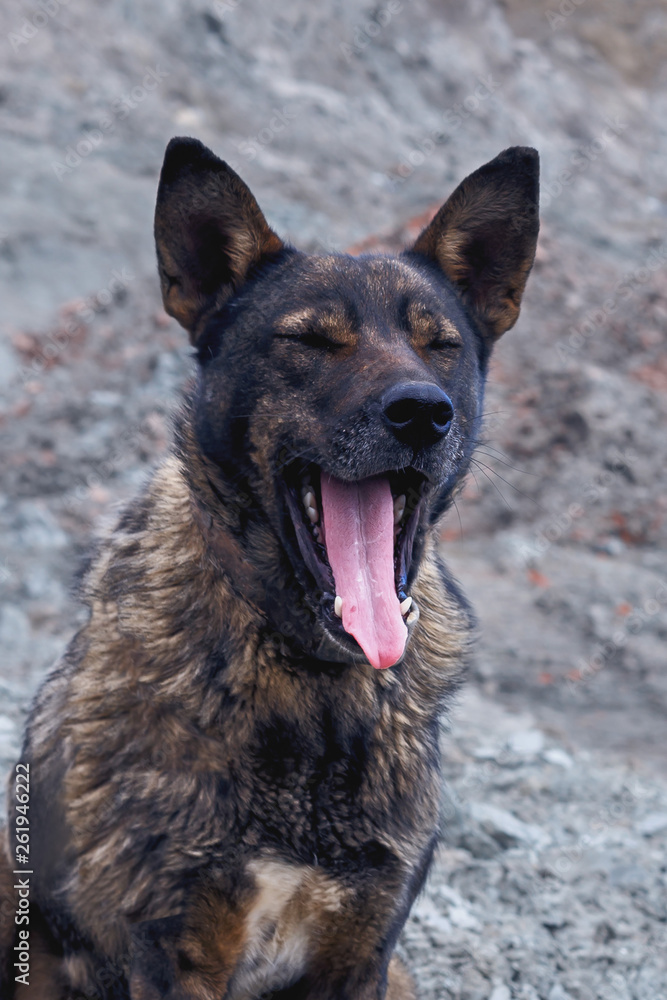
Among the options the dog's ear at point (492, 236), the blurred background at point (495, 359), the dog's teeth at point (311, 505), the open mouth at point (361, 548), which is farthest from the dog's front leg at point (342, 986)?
the dog's ear at point (492, 236)

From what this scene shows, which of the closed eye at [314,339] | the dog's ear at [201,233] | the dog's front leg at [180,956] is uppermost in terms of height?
the dog's ear at [201,233]

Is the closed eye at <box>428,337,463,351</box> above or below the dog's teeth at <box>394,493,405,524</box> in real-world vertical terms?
above

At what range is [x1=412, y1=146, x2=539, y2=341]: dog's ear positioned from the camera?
2.99 m

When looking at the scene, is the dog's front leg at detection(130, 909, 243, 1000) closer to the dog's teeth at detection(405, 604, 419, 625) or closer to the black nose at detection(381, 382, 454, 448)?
the dog's teeth at detection(405, 604, 419, 625)

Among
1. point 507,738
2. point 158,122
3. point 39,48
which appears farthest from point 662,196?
point 507,738

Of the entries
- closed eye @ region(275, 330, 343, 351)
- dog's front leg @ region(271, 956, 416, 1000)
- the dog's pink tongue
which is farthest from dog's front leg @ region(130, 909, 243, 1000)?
closed eye @ region(275, 330, 343, 351)

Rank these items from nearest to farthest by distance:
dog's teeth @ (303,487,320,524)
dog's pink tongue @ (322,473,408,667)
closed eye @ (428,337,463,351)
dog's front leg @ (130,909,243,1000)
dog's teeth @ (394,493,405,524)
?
1. dog's front leg @ (130,909,243,1000)
2. dog's pink tongue @ (322,473,408,667)
3. dog's teeth @ (303,487,320,524)
4. dog's teeth @ (394,493,405,524)
5. closed eye @ (428,337,463,351)

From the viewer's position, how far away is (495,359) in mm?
5000

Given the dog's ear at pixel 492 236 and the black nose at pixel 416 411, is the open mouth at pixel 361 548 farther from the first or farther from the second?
the dog's ear at pixel 492 236

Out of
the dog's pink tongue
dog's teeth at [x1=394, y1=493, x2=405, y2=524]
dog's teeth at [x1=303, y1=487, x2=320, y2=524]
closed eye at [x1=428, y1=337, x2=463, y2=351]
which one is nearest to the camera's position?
the dog's pink tongue

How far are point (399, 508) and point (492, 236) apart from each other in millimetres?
958

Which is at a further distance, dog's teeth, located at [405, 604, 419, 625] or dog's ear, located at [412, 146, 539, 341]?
dog's ear, located at [412, 146, 539, 341]

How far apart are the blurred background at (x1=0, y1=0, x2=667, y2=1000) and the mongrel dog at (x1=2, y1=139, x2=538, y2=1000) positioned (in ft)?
2.46

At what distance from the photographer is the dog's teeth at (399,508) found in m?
2.79
